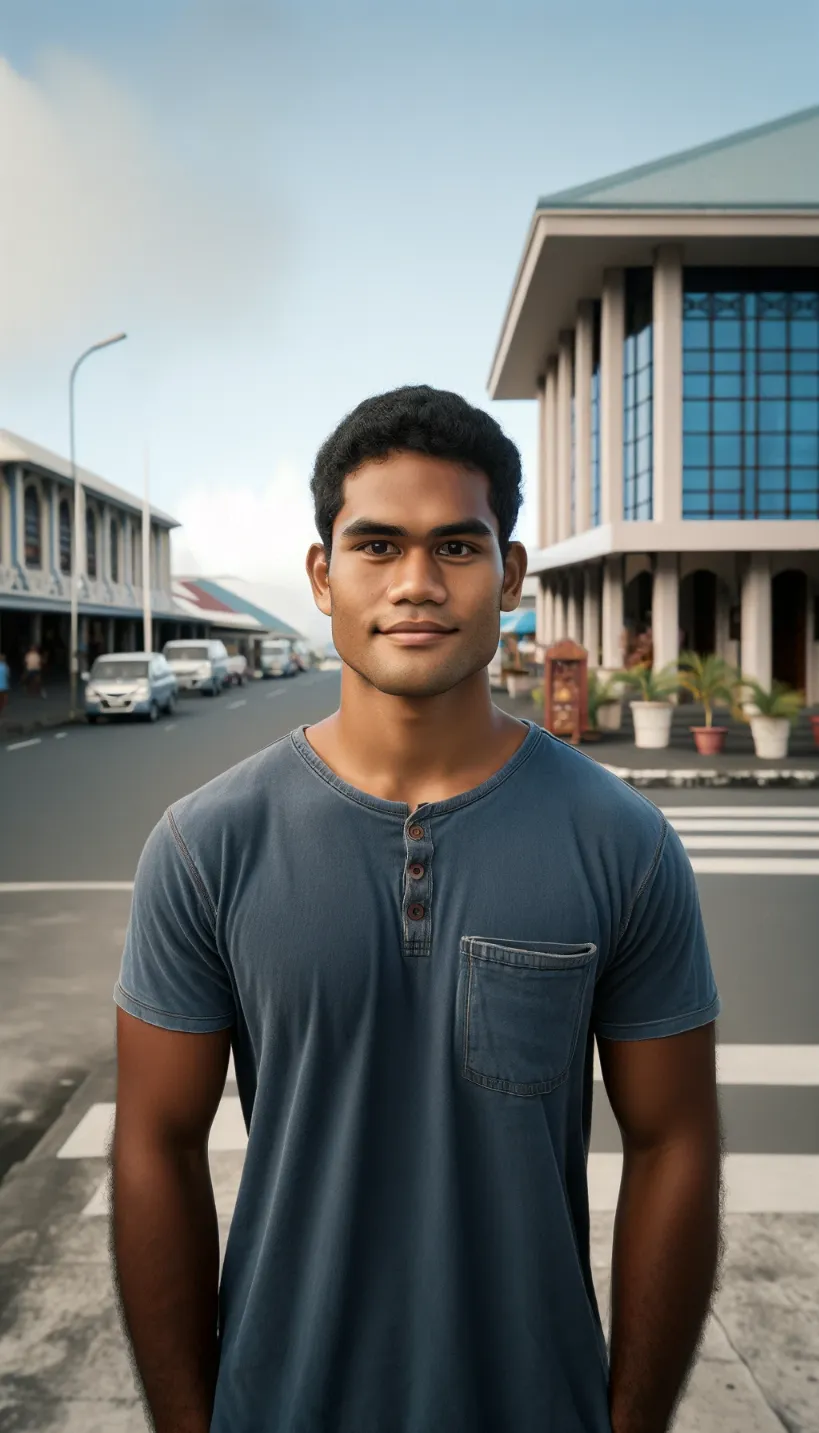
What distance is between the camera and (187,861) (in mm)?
1837

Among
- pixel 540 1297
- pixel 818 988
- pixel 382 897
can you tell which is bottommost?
pixel 818 988

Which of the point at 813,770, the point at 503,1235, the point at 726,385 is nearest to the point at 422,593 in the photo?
the point at 503,1235

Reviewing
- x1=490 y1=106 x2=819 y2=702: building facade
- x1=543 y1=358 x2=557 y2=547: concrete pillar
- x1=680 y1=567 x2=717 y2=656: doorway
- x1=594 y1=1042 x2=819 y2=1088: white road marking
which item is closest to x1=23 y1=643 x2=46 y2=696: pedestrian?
x1=490 y1=106 x2=819 y2=702: building facade

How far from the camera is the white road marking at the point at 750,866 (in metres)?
11.0

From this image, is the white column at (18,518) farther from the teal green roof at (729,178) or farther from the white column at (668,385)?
the white column at (668,385)

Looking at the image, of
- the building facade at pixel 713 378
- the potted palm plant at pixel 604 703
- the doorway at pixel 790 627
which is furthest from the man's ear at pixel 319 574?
the doorway at pixel 790 627

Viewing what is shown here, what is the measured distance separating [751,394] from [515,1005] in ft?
104

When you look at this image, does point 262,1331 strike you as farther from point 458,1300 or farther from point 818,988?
point 818,988

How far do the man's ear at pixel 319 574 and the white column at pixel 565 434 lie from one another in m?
40.0

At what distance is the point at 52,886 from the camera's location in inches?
411

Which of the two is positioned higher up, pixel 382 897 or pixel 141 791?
pixel 382 897

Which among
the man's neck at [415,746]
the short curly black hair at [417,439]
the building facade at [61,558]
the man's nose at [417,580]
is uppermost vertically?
the building facade at [61,558]

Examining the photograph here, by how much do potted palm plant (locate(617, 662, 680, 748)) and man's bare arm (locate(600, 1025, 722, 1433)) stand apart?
1937cm

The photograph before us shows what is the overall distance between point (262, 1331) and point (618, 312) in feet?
111
